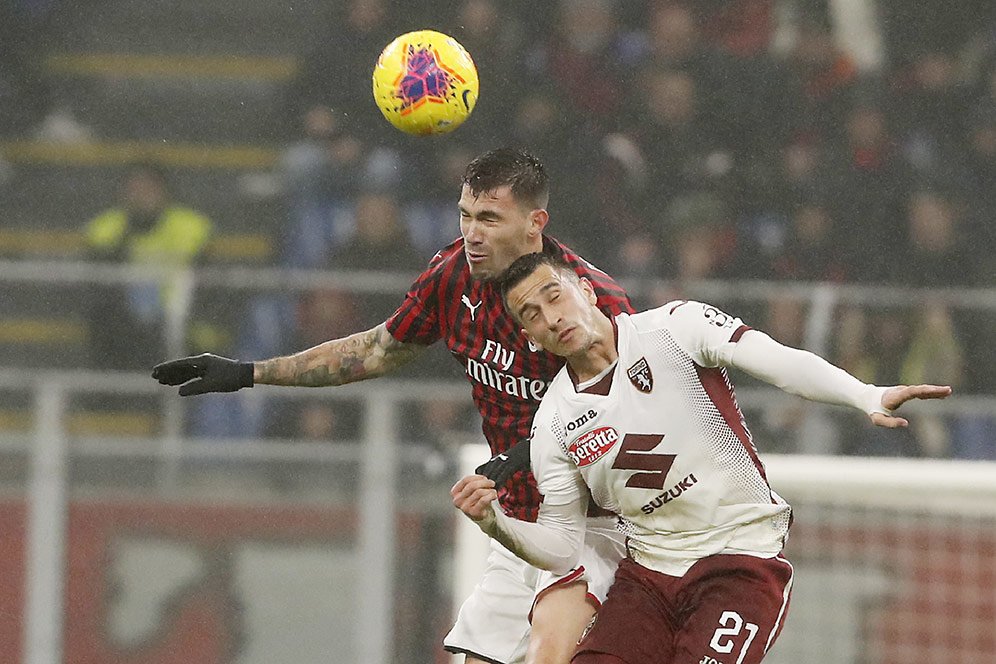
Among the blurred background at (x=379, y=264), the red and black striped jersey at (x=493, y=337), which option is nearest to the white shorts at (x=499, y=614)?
the red and black striped jersey at (x=493, y=337)

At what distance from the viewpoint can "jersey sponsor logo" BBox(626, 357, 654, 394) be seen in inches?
132

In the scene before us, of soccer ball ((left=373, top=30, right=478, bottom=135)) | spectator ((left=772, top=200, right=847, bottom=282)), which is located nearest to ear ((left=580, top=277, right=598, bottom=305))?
soccer ball ((left=373, top=30, right=478, bottom=135))

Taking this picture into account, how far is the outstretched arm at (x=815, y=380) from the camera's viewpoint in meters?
3.02

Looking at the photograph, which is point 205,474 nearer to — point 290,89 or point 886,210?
point 290,89

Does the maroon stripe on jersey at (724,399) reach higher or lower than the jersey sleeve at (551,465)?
higher

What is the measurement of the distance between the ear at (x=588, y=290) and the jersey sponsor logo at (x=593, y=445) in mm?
280

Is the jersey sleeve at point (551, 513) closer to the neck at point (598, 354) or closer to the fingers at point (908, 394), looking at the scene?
the neck at point (598, 354)

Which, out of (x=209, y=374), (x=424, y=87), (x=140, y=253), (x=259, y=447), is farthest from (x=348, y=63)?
(x=209, y=374)

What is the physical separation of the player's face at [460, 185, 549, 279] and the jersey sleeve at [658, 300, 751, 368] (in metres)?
0.38

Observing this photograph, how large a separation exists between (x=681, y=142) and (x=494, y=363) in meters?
3.86

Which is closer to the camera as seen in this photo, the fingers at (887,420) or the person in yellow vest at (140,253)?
the fingers at (887,420)

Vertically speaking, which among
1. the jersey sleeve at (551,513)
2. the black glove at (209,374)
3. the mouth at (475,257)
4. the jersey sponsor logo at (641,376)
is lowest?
the jersey sleeve at (551,513)

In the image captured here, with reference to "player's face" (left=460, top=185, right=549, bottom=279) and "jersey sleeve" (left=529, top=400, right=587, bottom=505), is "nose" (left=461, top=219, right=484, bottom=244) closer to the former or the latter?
"player's face" (left=460, top=185, right=549, bottom=279)

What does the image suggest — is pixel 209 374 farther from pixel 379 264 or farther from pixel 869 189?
pixel 869 189
